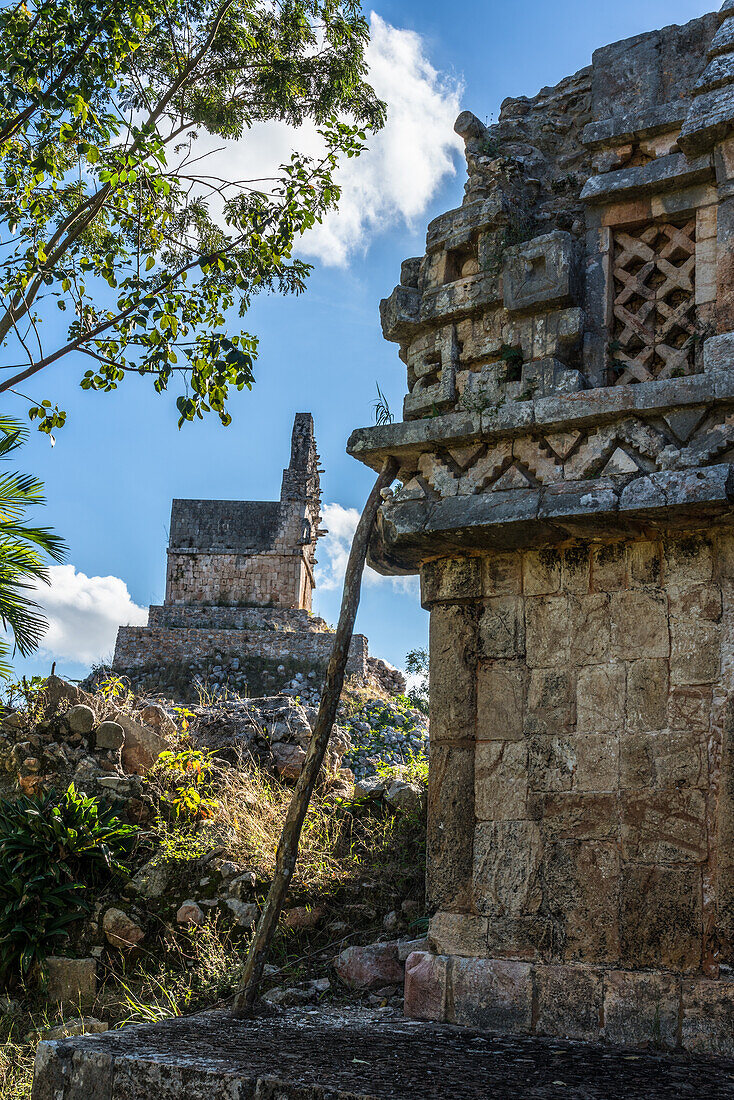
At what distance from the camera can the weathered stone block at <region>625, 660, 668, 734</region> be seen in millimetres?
3922

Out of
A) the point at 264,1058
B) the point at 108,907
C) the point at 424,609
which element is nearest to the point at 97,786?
the point at 108,907

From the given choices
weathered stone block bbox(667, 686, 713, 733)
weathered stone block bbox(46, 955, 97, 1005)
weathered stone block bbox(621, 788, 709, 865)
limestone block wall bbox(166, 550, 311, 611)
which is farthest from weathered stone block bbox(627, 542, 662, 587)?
limestone block wall bbox(166, 550, 311, 611)

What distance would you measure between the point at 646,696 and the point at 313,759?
1640 mm

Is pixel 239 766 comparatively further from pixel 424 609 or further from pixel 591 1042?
pixel 591 1042

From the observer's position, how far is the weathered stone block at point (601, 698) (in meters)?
4.03

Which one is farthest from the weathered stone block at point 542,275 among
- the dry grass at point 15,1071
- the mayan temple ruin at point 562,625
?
the dry grass at point 15,1071

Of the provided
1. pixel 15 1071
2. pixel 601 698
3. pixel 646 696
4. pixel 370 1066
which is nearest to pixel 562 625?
pixel 601 698

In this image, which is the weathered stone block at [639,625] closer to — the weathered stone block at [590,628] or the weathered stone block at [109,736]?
the weathered stone block at [590,628]

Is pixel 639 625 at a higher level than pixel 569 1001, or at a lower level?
higher

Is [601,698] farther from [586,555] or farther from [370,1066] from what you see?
[370,1066]

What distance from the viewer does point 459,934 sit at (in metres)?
4.16

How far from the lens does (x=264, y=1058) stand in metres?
3.38

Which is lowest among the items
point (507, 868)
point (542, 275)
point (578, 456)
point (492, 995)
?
point (492, 995)

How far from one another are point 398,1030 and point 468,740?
4.17ft
